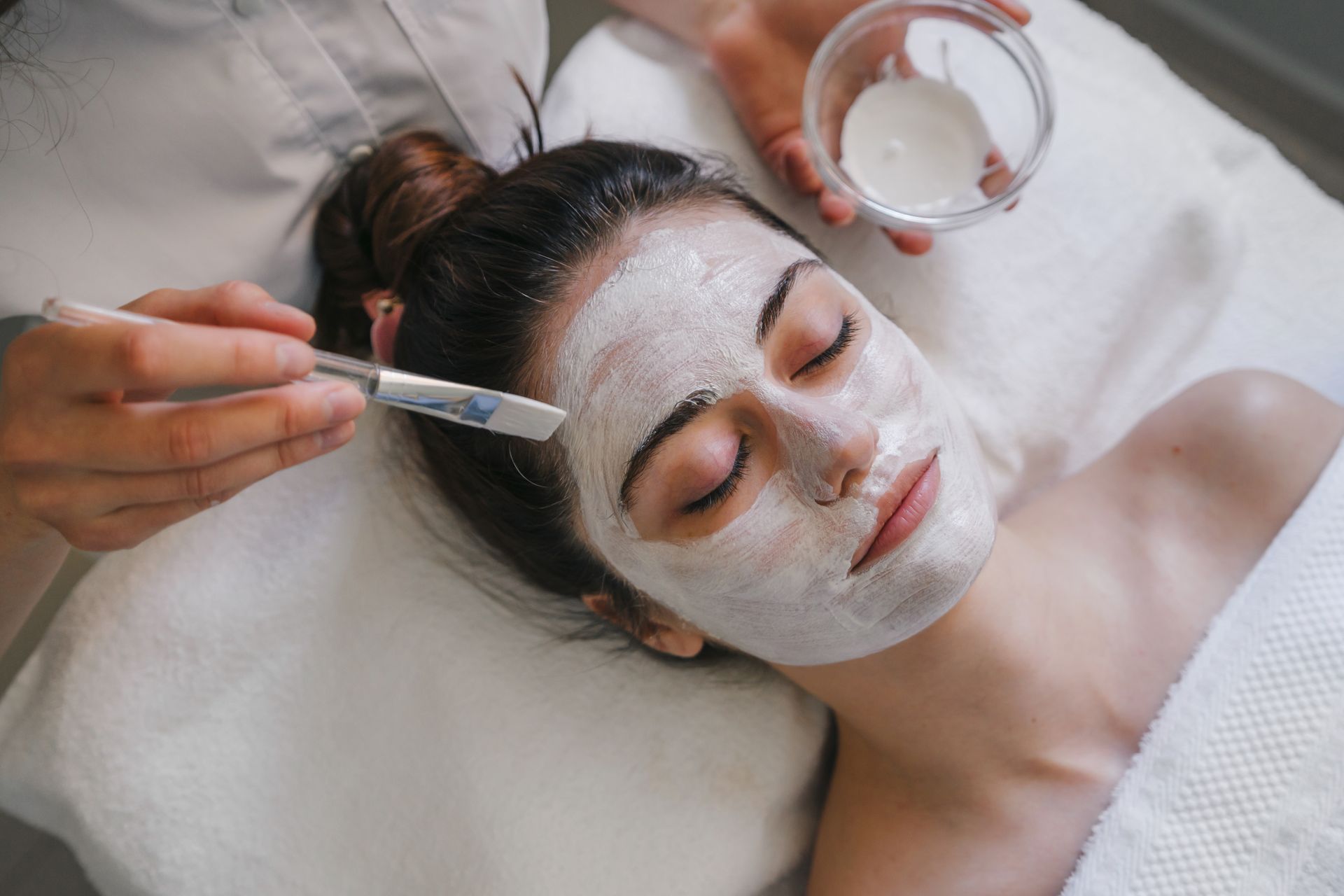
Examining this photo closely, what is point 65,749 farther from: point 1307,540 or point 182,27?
point 1307,540

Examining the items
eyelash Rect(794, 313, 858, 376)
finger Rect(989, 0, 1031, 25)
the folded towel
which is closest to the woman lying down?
eyelash Rect(794, 313, 858, 376)

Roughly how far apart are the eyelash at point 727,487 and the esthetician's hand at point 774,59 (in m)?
0.51

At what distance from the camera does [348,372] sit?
641 mm

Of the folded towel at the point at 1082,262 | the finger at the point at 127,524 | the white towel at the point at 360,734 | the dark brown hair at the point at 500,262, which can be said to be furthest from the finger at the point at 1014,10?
the finger at the point at 127,524

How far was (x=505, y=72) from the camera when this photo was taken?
1.08 metres

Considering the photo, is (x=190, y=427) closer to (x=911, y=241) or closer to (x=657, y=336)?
(x=657, y=336)

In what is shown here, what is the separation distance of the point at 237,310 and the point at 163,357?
11 centimetres

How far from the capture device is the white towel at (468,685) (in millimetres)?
999

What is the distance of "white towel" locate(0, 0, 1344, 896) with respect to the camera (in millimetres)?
999

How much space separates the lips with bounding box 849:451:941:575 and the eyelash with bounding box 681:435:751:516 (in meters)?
0.12

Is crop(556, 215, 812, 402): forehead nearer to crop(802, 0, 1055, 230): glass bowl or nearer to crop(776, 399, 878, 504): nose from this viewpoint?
crop(776, 399, 878, 504): nose

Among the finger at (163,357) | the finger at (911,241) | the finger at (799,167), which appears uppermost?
the finger at (163,357)

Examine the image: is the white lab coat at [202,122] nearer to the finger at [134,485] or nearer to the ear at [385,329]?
the ear at [385,329]

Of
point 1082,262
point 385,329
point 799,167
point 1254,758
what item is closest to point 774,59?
point 799,167
